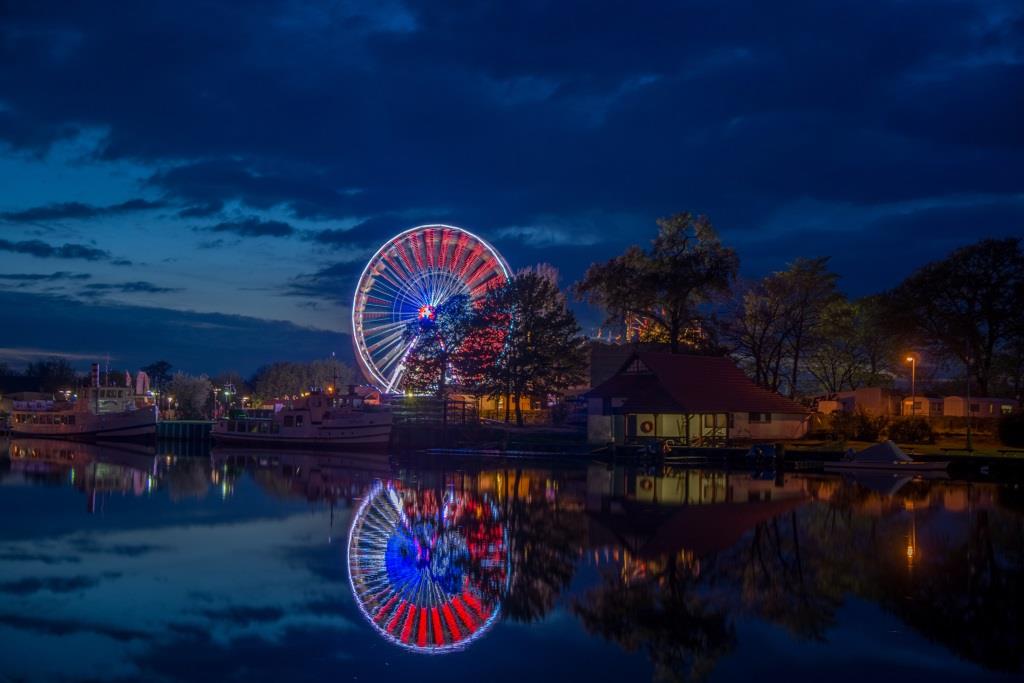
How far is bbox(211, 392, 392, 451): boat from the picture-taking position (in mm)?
61906

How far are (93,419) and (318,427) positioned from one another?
2563cm

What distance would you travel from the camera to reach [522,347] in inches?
2472

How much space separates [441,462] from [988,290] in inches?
1468

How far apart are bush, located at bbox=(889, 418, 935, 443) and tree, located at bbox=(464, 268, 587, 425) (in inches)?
836

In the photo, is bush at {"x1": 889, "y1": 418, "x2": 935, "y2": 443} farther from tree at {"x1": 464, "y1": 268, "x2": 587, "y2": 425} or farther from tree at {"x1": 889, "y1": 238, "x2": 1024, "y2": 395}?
tree at {"x1": 464, "y1": 268, "x2": 587, "y2": 425}

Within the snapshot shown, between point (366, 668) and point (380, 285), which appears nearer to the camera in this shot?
point (366, 668)

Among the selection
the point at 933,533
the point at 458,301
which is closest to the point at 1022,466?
the point at 933,533

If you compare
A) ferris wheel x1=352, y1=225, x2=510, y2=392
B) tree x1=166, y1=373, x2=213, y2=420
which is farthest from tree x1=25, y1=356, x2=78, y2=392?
ferris wheel x1=352, y1=225, x2=510, y2=392

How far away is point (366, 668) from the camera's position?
1259cm

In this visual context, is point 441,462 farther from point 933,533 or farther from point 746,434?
point 933,533

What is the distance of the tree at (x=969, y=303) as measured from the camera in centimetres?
6066

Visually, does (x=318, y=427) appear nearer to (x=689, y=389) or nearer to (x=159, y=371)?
(x=689, y=389)

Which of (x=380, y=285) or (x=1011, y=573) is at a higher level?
(x=380, y=285)

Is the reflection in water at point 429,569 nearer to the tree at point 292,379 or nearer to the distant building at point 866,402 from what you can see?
the distant building at point 866,402
